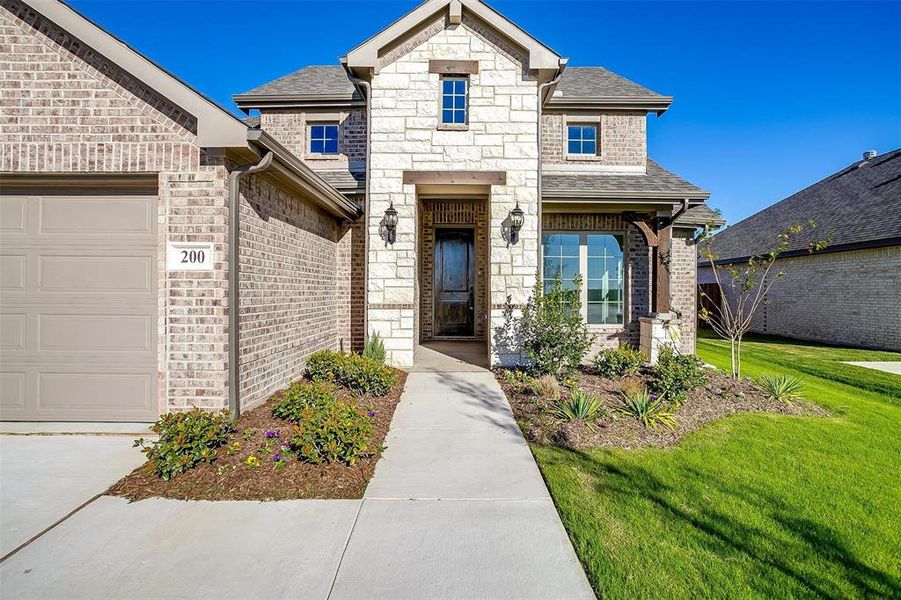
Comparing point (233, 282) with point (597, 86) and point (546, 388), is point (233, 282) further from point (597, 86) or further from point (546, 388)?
point (597, 86)

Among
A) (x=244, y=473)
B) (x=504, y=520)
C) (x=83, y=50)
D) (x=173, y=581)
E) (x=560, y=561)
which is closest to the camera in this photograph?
(x=173, y=581)

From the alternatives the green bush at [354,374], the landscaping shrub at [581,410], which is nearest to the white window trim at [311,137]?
the green bush at [354,374]

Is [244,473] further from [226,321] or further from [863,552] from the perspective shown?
[863,552]

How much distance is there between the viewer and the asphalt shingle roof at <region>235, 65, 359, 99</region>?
9.88m

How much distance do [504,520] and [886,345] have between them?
1533cm

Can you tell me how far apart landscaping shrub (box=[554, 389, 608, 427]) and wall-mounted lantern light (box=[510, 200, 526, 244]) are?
346 cm

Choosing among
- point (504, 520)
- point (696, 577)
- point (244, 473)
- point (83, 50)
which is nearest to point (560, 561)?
point (504, 520)

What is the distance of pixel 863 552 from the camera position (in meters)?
2.81

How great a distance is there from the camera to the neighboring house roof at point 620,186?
841 cm

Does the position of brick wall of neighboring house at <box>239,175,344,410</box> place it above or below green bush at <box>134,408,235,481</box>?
above

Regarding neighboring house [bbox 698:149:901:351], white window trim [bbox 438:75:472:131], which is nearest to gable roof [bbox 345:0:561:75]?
white window trim [bbox 438:75:472:131]

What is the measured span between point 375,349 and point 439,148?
3876 mm

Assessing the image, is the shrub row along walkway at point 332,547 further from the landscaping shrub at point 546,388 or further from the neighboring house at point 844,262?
the neighboring house at point 844,262

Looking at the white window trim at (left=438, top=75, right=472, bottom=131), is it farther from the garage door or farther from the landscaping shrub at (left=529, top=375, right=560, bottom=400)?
the garage door
